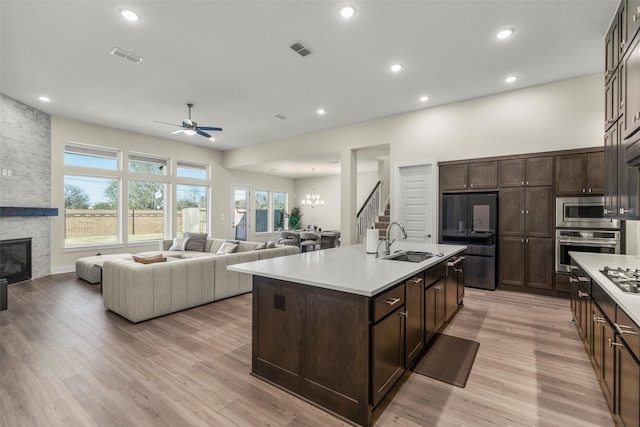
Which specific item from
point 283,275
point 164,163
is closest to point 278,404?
point 283,275

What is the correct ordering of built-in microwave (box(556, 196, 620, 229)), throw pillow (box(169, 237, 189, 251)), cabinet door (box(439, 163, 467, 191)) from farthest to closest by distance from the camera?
throw pillow (box(169, 237, 189, 251)) → cabinet door (box(439, 163, 467, 191)) → built-in microwave (box(556, 196, 620, 229))

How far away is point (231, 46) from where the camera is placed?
3.58 metres

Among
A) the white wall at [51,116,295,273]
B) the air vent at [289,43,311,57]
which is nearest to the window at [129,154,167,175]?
the white wall at [51,116,295,273]

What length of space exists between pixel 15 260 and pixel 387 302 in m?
7.05

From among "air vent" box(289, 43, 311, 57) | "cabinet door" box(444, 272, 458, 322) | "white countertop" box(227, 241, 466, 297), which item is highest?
"air vent" box(289, 43, 311, 57)

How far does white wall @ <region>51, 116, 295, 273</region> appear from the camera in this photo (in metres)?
6.20

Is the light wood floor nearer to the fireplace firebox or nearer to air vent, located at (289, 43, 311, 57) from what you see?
the fireplace firebox

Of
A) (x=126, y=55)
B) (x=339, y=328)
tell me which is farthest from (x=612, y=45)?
(x=126, y=55)

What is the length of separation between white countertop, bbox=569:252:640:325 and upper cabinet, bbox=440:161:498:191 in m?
2.00

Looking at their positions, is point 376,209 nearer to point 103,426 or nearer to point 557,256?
point 557,256

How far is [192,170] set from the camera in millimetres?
8836

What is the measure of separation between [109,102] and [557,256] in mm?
8134

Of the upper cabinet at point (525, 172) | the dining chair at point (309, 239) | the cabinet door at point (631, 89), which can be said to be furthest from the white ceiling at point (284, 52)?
the dining chair at point (309, 239)

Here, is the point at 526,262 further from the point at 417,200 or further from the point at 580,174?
the point at 417,200
